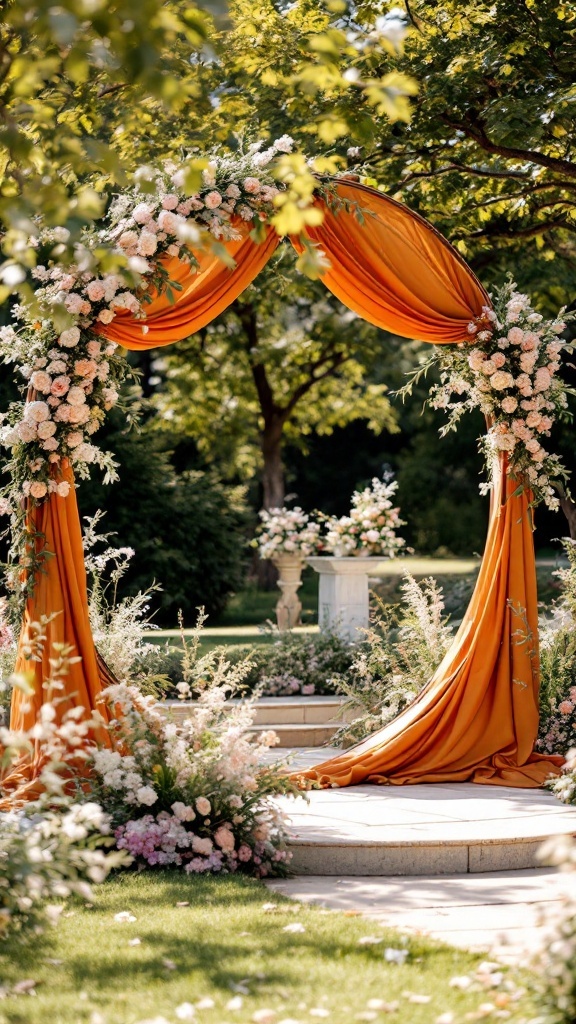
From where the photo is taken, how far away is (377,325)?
6.67 meters

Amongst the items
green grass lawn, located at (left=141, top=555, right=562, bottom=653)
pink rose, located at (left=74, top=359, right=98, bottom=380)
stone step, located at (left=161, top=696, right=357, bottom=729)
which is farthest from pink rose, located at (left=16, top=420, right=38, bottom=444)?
green grass lawn, located at (left=141, top=555, right=562, bottom=653)

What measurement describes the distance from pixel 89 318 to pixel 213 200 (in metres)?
0.91

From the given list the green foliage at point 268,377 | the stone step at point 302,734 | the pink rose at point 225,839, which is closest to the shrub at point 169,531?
the green foliage at point 268,377

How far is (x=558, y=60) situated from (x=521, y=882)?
590 centimetres

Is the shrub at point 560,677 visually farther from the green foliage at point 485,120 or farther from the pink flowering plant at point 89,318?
the green foliage at point 485,120

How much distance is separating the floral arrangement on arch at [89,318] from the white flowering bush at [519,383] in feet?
4.99

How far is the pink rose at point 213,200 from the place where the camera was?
609cm

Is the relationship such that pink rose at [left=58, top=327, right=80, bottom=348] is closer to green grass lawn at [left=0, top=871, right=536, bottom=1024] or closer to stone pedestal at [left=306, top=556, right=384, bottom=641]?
green grass lawn at [left=0, top=871, right=536, bottom=1024]

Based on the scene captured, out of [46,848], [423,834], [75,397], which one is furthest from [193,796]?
[75,397]

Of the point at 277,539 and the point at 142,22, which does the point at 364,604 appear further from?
the point at 142,22

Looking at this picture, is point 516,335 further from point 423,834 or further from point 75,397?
point 423,834

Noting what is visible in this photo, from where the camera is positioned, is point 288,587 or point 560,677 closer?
point 560,677

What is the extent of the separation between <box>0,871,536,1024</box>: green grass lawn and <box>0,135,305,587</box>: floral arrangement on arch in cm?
245

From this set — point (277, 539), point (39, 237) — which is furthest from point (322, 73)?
point (277, 539)
